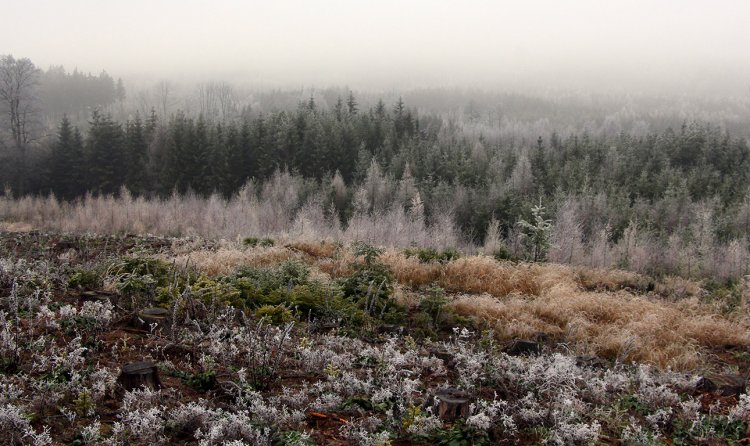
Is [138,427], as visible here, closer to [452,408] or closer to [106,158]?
Result: [452,408]

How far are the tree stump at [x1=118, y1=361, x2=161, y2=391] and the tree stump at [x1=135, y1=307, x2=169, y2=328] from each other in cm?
147

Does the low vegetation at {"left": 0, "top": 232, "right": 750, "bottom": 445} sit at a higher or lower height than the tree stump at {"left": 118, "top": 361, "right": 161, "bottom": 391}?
lower

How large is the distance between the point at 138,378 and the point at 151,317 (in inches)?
66.8

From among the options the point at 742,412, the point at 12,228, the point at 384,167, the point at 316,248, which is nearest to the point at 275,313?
the point at 742,412

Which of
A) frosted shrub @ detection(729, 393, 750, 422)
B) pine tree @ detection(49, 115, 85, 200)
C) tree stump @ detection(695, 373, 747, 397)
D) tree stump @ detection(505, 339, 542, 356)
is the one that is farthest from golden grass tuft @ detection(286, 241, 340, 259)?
pine tree @ detection(49, 115, 85, 200)

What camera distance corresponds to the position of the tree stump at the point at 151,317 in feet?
17.5

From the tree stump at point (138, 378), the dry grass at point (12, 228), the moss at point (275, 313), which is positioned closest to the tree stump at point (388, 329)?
the moss at point (275, 313)

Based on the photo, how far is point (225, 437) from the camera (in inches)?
127

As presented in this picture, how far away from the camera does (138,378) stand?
3.81 metres

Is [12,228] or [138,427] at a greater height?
[138,427]

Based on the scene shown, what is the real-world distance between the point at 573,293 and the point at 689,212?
36.0 m

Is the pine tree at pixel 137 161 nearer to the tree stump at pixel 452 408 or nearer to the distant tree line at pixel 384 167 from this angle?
the distant tree line at pixel 384 167

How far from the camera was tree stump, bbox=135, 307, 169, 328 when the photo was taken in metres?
5.34

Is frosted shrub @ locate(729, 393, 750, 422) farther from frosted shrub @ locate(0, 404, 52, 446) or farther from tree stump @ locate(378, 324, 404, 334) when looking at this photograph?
frosted shrub @ locate(0, 404, 52, 446)
